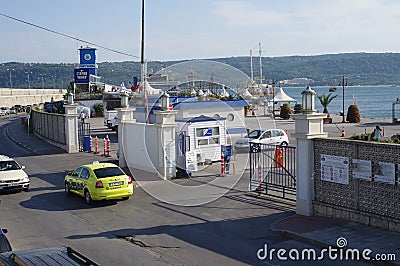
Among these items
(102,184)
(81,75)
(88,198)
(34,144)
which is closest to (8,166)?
(88,198)

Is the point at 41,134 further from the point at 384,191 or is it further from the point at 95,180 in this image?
the point at 384,191

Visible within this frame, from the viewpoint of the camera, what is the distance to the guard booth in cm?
2312

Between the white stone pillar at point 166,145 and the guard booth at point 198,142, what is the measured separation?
72 centimetres

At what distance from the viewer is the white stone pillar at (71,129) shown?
3325 centimetres

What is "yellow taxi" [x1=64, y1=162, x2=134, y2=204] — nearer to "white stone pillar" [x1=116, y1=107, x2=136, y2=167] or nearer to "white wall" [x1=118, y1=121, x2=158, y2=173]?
"white wall" [x1=118, y1=121, x2=158, y2=173]

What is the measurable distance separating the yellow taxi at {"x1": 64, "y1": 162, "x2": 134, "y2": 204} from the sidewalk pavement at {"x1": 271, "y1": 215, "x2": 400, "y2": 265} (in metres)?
5.71

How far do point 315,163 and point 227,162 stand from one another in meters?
8.48

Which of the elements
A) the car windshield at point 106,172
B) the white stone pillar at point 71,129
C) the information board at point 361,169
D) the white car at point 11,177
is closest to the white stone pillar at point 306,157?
the information board at point 361,169

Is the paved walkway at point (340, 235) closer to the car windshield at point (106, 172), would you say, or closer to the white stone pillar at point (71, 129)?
the car windshield at point (106, 172)

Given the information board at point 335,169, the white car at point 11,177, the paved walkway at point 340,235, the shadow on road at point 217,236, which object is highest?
the information board at point 335,169

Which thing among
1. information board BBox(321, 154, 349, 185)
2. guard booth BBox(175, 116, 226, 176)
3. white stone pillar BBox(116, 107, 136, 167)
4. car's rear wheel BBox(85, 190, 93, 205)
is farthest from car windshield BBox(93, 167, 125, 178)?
white stone pillar BBox(116, 107, 136, 167)

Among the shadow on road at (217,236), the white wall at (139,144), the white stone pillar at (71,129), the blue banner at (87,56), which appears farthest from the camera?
the blue banner at (87,56)

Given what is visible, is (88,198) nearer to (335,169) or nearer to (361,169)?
(335,169)

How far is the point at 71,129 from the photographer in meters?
33.4
